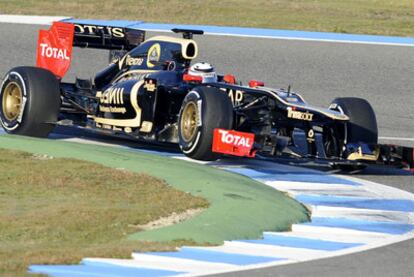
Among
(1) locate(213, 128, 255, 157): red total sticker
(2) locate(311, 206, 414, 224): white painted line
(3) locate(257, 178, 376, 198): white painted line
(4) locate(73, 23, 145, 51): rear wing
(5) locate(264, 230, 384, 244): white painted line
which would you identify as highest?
(4) locate(73, 23, 145, 51): rear wing

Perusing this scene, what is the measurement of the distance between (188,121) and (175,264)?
198 inches

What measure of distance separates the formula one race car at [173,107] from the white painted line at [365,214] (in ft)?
5.71

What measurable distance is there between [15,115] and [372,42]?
1012 cm

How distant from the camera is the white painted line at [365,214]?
10935mm

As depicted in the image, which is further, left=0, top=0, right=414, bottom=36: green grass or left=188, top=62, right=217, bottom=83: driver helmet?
left=0, top=0, right=414, bottom=36: green grass

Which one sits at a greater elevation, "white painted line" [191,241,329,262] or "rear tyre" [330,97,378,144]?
"rear tyre" [330,97,378,144]

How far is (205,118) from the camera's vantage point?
504 inches

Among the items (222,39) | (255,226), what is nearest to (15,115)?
(255,226)

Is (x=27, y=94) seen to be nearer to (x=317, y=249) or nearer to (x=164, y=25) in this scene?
(x=317, y=249)

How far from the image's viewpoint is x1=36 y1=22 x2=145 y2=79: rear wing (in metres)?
15.6

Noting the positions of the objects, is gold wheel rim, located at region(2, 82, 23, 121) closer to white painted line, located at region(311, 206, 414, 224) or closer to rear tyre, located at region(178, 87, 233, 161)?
rear tyre, located at region(178, 87, 233, 161)

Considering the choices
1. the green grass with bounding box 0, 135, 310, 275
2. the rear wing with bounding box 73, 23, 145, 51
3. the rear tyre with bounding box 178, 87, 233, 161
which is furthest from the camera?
the rear wing with bounding box 73, 23, 145, 51

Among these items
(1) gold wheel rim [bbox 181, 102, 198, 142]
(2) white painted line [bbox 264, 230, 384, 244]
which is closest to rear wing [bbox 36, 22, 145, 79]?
(1) gold wheel rim [bbox 181, 102, 198, 142]

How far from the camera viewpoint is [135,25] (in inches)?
961
